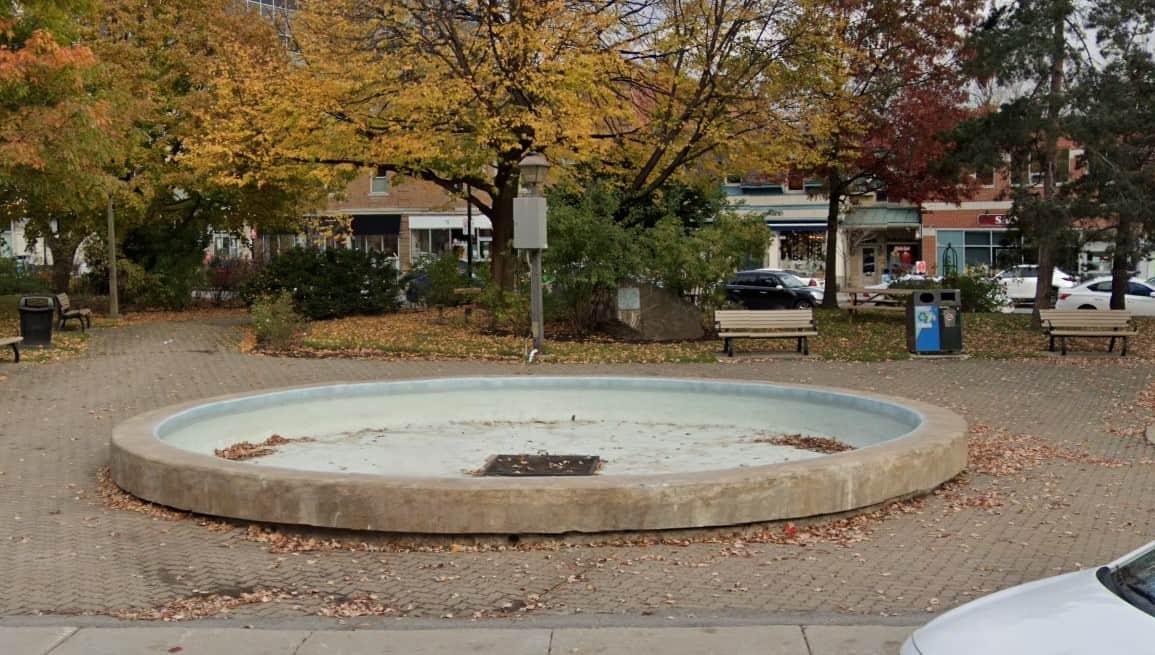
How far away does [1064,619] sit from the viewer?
3.42 m

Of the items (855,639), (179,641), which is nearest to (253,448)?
(179,641)

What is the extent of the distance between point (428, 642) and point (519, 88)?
640 inches

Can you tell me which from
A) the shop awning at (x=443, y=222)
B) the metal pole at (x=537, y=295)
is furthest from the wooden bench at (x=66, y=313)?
the shop awning at (x=443, y=222)

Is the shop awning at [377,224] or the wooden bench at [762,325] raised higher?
the shop awning at [377,224]

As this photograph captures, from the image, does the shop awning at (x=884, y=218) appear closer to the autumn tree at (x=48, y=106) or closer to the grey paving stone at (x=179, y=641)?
the autumn tree at (x=48, y=106)

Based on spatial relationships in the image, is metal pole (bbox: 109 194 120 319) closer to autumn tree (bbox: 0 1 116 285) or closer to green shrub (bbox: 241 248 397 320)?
green shrub (bbox: 241 248 397 320)

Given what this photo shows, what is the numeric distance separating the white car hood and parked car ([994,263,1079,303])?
31.1m

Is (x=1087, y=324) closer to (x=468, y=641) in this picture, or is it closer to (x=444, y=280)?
(x=444, y=280)

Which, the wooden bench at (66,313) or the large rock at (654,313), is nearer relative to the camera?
the large rock at (654,313)

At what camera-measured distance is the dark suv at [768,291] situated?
3222cm

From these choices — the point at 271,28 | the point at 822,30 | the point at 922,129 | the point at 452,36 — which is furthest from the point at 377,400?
the point at 271,28

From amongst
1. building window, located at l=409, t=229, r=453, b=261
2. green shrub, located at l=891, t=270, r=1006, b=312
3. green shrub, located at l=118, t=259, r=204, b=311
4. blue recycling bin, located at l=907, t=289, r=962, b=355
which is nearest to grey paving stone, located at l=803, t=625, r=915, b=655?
blue recycling bin, located at l=907, t=289, r=962, b=355

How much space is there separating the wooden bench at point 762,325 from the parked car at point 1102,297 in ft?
41.0

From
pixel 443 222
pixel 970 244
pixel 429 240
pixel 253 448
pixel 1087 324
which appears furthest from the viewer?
pixel 429 240
